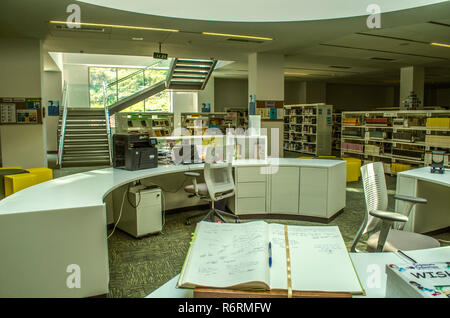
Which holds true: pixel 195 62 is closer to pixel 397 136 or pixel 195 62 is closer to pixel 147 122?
pixel 147 122

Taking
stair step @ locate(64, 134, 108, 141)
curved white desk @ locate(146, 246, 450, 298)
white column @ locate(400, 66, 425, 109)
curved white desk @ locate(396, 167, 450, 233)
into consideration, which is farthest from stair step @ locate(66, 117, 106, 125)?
white column @ locate(400, 66, 425, 109)

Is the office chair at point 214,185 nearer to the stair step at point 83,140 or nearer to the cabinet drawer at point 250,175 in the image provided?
the cabinet drawer at point 250,175

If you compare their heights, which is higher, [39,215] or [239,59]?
[239,59]

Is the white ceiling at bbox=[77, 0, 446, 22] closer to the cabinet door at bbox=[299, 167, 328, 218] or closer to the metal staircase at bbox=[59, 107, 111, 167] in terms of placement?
the cabinet door at bbox=[299, 167, 328, 218]

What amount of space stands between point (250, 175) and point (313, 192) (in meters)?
0.95

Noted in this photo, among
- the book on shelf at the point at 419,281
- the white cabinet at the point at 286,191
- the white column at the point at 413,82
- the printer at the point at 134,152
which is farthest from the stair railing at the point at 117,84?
the book on shelf at the point at 419,281

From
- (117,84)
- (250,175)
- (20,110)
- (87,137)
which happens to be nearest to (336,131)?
(117,84)

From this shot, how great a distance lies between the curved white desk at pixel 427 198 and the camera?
12.7 feet

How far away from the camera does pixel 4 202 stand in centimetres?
272

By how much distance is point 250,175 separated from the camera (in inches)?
192

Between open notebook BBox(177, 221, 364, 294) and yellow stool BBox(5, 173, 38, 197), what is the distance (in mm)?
4482
